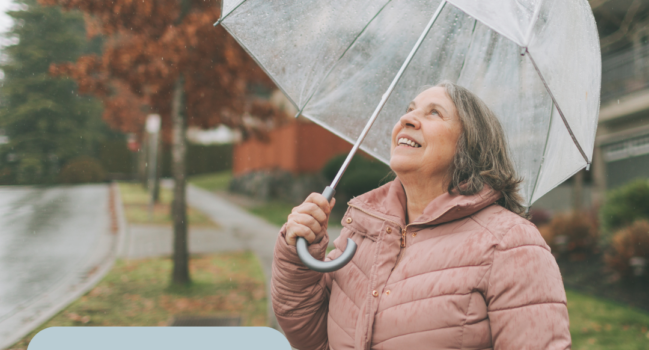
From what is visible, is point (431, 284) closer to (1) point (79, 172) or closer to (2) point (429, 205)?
(2) point (429, 205)

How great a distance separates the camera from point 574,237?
805 cm

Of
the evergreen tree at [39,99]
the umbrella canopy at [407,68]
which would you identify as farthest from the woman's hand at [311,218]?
the evergreen tree at [39,99]

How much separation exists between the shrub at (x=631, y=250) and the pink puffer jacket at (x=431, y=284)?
18.3ft

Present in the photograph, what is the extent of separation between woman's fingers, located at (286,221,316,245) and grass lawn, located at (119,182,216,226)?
1081 cm

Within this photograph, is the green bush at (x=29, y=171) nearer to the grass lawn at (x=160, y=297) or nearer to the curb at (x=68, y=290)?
the curb at (x=68, y=290)

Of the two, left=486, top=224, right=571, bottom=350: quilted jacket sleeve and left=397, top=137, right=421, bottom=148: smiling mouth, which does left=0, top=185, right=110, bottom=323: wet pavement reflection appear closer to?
left=397, top=137, right=421, bottom=148: smiling mouth

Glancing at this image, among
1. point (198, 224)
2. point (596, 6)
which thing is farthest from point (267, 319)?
point (596, 6)

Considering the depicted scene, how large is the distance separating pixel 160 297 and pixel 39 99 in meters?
3.10

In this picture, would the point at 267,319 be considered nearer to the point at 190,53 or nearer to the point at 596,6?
the point at 190,53

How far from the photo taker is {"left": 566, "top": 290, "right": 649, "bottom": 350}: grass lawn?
4.86m

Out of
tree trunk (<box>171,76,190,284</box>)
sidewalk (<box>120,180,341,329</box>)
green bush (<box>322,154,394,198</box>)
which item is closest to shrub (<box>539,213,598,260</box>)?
green bush (<box>322,154,394,198</box>)

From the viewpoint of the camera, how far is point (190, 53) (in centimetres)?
594

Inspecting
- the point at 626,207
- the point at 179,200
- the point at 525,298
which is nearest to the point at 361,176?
the point at 179,200

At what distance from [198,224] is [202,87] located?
6.43 metres
